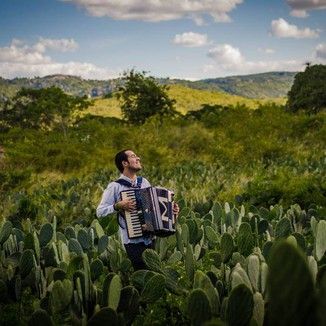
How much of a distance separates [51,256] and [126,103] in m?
40.4

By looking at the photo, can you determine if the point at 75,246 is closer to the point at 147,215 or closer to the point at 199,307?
the point at 147,215

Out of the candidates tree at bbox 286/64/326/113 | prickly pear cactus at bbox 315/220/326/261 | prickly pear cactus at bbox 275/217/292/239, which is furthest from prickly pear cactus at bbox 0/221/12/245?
tree at bbox 286/64/326/113

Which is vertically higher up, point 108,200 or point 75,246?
point 108,200

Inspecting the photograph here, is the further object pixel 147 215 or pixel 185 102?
pixel 185 102

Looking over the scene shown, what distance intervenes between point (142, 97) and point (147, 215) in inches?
1552

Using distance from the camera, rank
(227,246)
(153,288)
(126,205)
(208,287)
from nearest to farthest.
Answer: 1. (208,287)
2. (153,288)
3. (227,246)
4. (126,205)

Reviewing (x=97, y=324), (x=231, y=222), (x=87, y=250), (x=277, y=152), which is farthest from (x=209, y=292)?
(x=277, y=152)

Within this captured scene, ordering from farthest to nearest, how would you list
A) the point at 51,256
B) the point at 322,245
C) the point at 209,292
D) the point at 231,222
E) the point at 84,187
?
the point at 84,187, the point at 231,222, the point at 51,256, the point at 322,245, the point at 209,292

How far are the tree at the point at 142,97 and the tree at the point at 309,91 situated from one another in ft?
42.3

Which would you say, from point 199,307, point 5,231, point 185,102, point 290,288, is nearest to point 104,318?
point 199,307

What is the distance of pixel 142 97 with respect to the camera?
42.8 m

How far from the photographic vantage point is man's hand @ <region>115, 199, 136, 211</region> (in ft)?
12.6

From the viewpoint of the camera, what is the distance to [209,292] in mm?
2338

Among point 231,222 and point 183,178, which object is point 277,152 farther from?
point 231,222
